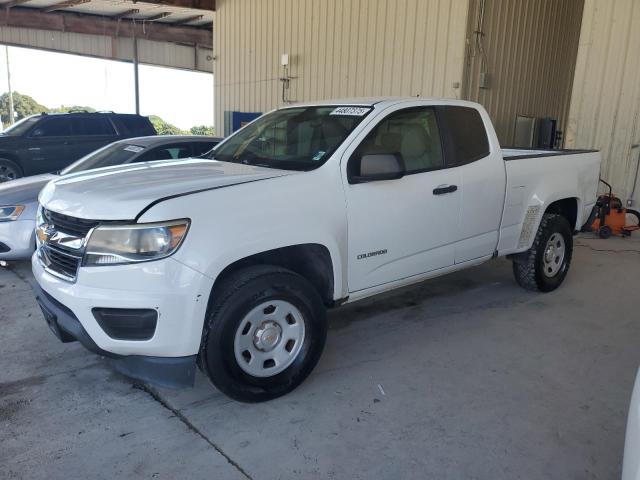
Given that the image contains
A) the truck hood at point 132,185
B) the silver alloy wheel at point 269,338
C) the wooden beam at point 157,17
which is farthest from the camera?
the wooden beam at point 157,17

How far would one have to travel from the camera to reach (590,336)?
4.21m

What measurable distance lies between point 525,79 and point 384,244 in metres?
8.83

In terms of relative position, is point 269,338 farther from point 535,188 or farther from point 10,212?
point 10,212

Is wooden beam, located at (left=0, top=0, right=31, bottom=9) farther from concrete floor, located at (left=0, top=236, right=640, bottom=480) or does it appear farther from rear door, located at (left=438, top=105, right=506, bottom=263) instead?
rear door, located at (left=438, top=105, right=506, bottom=263)

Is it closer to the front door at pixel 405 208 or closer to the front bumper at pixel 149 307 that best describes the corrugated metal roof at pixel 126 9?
the front door at pixel 405 208

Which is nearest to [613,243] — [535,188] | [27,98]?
[535,188]

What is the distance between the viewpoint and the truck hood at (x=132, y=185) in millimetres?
2758

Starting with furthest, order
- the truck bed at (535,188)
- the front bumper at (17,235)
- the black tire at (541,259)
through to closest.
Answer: the front bumper at (17,235) → the black tire at (541,259) → the truck bed at (535,188)

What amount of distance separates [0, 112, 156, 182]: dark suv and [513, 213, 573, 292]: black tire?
832 centimetres

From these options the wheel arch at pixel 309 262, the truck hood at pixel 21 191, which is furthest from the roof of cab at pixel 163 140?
the wheel arch at pixel 309 262

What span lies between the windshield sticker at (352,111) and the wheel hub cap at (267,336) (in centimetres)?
158

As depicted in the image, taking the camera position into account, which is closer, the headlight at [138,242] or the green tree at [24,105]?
the headlight at [138,242]

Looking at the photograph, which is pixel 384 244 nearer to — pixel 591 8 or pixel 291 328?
pixel 291 328

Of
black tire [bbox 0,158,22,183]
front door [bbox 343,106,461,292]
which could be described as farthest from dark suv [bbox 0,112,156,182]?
front door [bbox 343,106,461,292]
